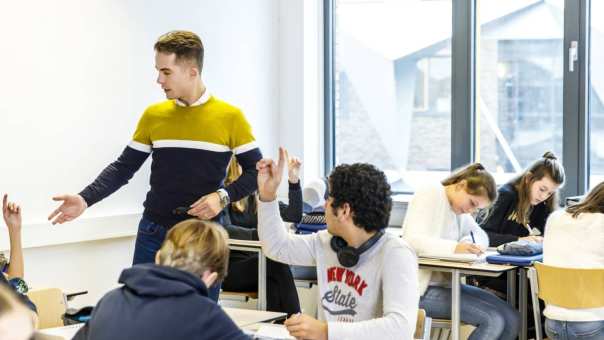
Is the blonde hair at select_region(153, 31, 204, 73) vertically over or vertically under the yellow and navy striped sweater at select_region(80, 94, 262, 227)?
over

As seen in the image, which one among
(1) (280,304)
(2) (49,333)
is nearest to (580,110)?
(1) (280,304)

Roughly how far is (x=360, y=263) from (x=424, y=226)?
1.66 metres

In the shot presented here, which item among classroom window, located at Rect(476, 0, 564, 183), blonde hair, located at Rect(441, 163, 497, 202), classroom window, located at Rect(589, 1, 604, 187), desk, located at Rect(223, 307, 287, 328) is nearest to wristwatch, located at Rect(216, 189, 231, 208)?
desk, located at Rect(223, 307, 287, 328)

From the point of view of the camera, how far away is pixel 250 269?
484 cm

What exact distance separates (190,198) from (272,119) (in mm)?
3114

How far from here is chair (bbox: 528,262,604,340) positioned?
3746mm

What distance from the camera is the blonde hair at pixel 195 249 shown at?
2.05 metres

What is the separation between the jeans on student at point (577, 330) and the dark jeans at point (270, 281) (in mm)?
1344

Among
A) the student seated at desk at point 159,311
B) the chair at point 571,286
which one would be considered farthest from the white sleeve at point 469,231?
the student seated at desk at point 159,311

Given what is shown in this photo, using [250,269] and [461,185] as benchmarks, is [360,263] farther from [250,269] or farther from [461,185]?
[250,269]

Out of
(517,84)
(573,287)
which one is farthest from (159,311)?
(517,84)

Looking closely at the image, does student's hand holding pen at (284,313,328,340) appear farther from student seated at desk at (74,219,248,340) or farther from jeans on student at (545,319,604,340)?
jeans on student at (545,319,604,340)

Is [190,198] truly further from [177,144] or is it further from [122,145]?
[122,145]

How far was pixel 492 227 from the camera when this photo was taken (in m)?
5.16
